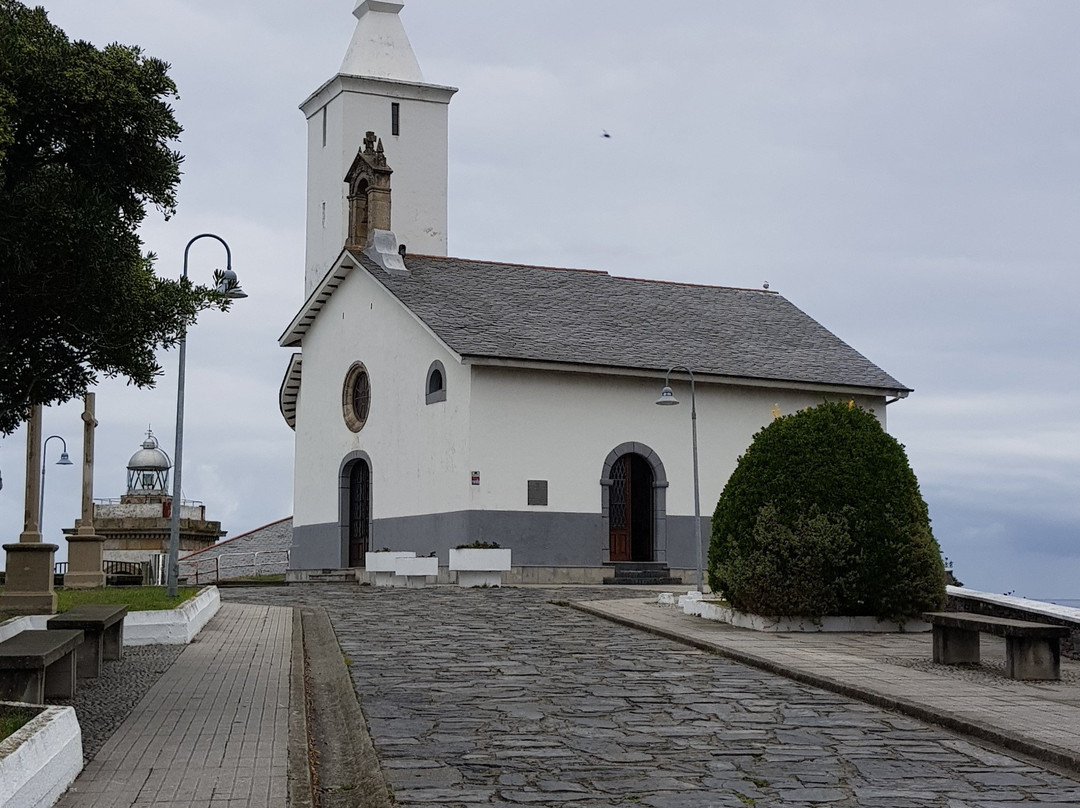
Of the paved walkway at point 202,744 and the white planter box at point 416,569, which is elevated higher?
the white planter box at point 416,569

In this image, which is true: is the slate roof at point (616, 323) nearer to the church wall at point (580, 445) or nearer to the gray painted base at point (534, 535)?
the church wall at point (580, 445)

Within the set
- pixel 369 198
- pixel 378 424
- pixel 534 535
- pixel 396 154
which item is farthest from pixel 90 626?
pixel 396 154

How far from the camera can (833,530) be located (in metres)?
15.6

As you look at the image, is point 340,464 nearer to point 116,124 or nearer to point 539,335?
point 539,335

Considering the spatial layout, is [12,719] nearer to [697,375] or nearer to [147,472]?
[697,375]

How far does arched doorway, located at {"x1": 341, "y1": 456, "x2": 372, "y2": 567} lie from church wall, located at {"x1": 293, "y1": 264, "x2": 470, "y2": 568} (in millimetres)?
252

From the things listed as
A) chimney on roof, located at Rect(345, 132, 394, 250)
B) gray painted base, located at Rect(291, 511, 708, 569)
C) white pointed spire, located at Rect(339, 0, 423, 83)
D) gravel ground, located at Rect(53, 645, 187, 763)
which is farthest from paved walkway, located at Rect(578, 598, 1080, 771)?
white pointed spire, located at Rect(339, 0, 423, 83)

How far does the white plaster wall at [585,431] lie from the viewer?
94.7 ft

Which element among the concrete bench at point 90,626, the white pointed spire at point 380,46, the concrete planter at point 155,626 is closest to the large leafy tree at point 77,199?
the concrete bench at point 90,626

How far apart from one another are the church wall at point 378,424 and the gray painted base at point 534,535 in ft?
1.12

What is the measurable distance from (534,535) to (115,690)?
18.6 m

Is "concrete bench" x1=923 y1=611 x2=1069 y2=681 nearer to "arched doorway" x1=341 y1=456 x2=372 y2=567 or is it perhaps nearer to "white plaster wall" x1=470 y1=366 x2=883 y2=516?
"white plaster wall" x1=470 y1=366 x2=883 y2=516

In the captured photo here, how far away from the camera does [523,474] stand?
29141 mm

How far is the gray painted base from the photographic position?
28688 mm
